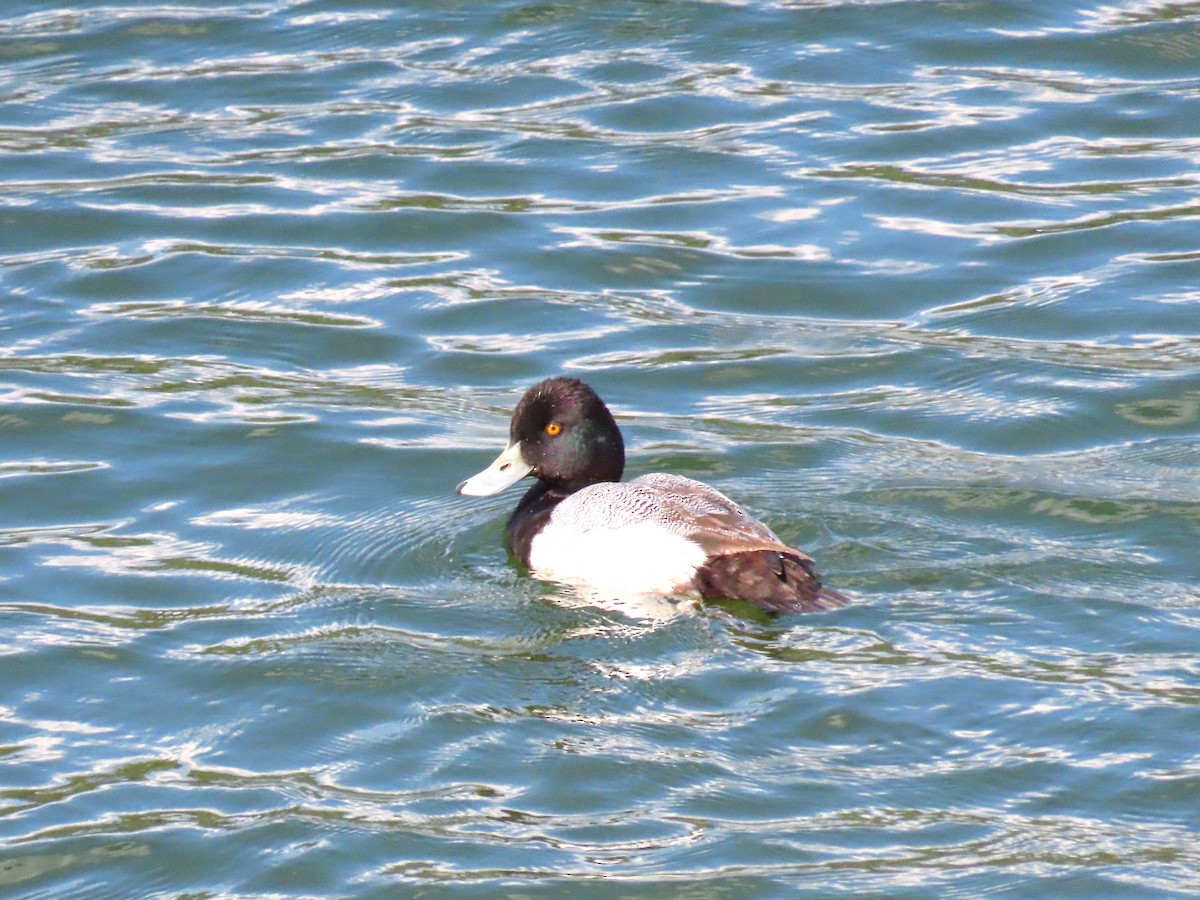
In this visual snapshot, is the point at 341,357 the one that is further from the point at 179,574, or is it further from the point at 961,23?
the point at 961,23

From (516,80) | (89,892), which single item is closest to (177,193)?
(516,80)

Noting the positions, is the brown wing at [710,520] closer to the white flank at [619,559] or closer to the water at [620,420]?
the white flank at [619,559]

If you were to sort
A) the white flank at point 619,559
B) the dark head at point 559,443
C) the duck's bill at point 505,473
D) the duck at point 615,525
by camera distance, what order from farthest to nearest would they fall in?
the duck's bill at point 505,473 < the dark head at point 559,443 < the white flank at point 619,559 < the duck at point 615,525

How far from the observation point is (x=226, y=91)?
1441 cm

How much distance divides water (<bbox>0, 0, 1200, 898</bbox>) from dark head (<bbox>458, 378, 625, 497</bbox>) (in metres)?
0.34

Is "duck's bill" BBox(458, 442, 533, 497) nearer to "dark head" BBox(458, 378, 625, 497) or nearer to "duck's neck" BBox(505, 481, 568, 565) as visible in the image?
"dark head" BBox(458, 378, 625, 497)

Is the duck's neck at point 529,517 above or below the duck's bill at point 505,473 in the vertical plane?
below

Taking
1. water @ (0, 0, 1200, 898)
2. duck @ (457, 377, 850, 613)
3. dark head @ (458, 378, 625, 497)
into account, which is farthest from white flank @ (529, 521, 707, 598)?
dark head @ (458, 378, 625, 497)

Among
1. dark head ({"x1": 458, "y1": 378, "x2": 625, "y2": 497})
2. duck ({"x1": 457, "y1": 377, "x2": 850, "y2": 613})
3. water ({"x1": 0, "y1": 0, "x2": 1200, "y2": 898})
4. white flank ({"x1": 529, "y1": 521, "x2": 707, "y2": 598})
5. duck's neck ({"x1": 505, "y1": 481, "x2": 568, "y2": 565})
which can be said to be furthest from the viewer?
dark head ({"x1": 458, "y1": 378, "x2": 625, "y2": 497})

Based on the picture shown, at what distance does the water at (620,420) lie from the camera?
5855mm

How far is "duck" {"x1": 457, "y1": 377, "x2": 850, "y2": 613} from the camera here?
7.31m

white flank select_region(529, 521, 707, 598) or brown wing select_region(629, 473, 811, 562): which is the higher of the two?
brown wing select_region(629, 473, 811, 562)

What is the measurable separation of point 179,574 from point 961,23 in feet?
29.7

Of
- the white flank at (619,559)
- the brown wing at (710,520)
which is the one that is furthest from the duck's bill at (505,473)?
the brown wing at (710,520)
